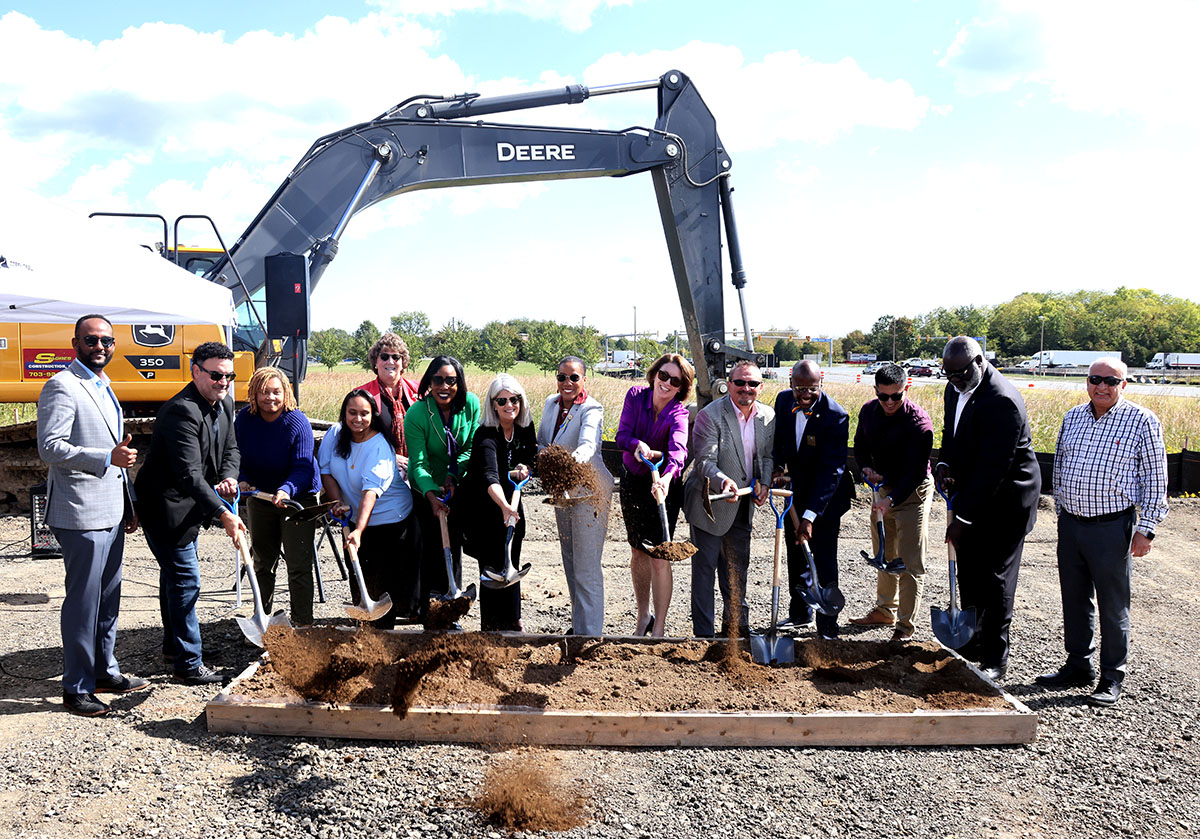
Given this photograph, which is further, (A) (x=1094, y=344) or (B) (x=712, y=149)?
(A) (x=1094, y=344)

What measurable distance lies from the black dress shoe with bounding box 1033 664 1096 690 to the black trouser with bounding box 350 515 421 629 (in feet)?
12.5

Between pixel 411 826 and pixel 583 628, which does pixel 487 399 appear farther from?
pixel 411 826

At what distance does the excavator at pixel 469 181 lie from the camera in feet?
27.4

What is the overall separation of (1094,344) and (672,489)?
93.9 meters

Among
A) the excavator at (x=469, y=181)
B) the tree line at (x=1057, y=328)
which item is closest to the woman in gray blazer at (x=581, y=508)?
the excavator at (x=469, y=181)

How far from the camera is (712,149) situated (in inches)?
367

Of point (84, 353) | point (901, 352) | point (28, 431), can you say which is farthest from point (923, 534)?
point (901, 352)

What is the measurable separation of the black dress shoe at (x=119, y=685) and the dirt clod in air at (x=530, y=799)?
7.23 ft

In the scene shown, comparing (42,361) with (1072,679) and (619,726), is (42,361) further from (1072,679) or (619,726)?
(1072,679)

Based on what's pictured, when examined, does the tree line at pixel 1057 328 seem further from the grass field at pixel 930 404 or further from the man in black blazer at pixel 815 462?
the man in black blazer at pixel 815 462

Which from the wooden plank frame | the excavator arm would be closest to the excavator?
the excavator arm

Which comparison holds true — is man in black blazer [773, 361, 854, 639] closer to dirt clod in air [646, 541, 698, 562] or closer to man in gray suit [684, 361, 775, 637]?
man in gray suit [684, 361, 775, 637]

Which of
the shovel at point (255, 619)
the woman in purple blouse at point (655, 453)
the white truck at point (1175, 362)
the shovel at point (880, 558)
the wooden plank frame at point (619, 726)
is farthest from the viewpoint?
the white truck at point (1175, 362)

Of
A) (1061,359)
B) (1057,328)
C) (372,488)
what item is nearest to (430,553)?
(372,488)
